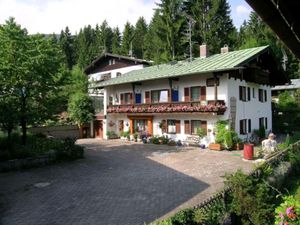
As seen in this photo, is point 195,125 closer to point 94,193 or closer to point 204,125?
point 204,125

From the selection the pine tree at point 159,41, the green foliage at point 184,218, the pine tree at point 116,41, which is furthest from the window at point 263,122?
the pine tree at point 116,41

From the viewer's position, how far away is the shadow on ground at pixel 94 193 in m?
9.30

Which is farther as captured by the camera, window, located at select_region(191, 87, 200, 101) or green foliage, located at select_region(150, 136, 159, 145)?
green foliage, located at select_region(150, 136, 159, 145)

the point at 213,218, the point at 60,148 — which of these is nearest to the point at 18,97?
the point at 60,148

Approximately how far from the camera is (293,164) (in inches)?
545

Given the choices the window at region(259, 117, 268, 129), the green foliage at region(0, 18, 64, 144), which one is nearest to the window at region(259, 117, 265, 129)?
the window at region(259, 117, 268, 129)

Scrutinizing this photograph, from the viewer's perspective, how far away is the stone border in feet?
52.5

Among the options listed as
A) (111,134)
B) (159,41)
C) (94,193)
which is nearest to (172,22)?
(159,41)

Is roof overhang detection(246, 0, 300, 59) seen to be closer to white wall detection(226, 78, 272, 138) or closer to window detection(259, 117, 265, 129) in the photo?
white wall detection(226, 78, 272, 138)

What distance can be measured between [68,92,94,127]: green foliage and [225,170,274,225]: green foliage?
83.3 feet

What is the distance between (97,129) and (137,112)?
7.83 meters

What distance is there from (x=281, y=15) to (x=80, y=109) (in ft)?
101

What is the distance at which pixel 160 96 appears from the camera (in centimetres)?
2756

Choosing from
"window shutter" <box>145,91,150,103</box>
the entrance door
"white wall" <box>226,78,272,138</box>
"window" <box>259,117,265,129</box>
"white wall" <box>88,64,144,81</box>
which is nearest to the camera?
"white wall" <box>226,78,272,138</box>
